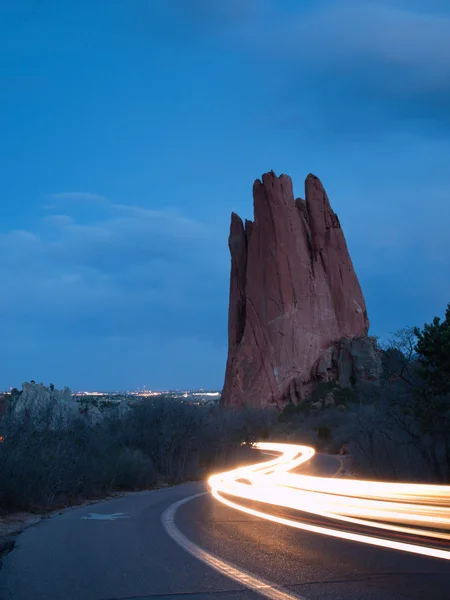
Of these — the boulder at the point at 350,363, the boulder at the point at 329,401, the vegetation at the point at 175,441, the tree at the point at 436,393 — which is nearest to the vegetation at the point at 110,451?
the vegetation at the point at 175,441

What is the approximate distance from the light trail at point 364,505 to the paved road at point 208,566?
44 centimetres

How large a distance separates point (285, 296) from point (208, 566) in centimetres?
6404

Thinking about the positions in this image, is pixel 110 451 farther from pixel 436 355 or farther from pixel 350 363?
pixel 350 363

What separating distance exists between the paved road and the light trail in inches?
17.3

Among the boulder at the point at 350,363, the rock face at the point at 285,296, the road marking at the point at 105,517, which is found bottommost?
the road marking at the point at 105,517

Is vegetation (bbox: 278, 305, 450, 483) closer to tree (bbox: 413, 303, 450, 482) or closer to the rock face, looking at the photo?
tree (bbox: 413, 303, 450, 482)

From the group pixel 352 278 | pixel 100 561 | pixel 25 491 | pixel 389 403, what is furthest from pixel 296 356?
pixel 100 561

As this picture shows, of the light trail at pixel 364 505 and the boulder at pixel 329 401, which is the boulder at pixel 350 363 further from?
the light trail at pixel 364 505

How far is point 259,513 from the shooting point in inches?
476

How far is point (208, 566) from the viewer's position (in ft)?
22.4

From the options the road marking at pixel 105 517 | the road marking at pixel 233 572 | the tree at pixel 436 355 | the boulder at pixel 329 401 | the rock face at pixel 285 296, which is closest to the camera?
the road marking at pixel 233 572

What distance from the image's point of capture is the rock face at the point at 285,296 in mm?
68750

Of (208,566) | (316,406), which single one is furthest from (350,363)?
(208,566)

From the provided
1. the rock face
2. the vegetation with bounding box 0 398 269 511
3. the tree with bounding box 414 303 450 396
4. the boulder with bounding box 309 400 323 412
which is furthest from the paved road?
the rock face
